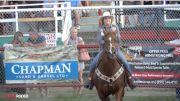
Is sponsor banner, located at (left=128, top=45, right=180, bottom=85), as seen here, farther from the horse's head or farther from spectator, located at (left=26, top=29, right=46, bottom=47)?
the horse's head

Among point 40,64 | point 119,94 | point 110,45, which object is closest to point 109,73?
point 119,94

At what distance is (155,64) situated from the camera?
44.0 feet

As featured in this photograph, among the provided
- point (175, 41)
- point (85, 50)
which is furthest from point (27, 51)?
point (175, 41)

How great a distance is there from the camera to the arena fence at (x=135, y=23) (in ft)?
44.7

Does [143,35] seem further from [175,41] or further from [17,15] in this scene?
[17,15]

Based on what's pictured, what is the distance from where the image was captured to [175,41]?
1374 centimetres

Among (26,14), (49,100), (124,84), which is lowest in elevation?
(49,100)

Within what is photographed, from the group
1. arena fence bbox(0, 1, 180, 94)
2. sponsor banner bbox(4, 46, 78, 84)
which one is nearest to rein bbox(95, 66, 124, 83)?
arena fence bbox(0, 1, 180, 94)

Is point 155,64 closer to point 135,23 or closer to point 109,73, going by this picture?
point 135,23

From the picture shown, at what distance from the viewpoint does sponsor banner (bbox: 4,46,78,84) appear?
13.5 meters

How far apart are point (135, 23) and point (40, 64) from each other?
111 inches

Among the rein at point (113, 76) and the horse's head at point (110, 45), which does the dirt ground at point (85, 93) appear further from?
the horse's head at point (110, 45)

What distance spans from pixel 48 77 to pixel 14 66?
0.89 metres

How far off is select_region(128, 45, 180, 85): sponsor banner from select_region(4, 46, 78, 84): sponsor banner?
1.47m
